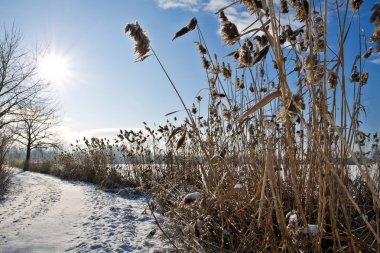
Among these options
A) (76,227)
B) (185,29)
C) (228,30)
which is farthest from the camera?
(76,227)

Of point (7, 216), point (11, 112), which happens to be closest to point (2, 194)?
point (7, 216)

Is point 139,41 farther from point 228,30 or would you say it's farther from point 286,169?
point 286,169

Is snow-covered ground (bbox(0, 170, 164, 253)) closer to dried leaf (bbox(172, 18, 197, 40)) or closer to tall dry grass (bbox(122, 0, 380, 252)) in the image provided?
tall dry grass (bbox(122, 0, 380, 252))

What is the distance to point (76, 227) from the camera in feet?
8.52

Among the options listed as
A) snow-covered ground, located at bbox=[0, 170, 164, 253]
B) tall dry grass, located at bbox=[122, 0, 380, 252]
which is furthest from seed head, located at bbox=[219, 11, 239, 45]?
snow-covered ground, located at bbox=[0, 170, 164, 253]

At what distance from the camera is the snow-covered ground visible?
206 centimetres

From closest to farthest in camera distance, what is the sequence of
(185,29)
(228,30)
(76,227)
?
(228,30) < (185,29) < (76,227)

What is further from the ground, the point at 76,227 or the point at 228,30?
the point at 228,30

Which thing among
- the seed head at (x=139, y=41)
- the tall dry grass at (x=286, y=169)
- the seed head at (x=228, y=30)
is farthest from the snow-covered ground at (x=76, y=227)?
the seed head at (x=228, y=30)

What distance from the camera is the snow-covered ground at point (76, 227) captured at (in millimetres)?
2062

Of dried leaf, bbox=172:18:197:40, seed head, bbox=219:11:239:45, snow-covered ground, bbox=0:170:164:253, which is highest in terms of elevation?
dried leaf, bbox=172:18:197:40

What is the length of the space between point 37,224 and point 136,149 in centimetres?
323

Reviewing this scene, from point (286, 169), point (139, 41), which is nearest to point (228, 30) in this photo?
point (139, 41)

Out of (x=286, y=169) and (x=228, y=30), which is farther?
(x=286, y=169)
